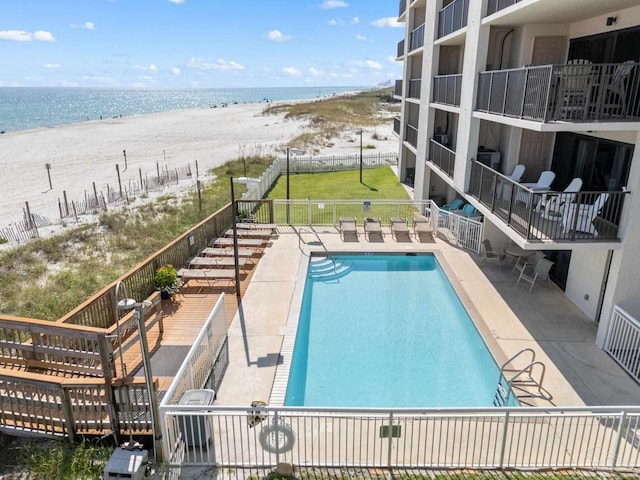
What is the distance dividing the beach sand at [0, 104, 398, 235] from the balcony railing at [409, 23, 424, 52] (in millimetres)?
16971

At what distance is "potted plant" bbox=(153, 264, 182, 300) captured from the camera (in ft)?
41.5

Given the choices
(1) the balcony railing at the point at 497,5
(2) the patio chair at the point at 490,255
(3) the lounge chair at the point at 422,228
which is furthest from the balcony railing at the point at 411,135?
(1) the balcony railing at the point at 497,5

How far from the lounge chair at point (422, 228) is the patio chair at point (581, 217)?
7.95 m

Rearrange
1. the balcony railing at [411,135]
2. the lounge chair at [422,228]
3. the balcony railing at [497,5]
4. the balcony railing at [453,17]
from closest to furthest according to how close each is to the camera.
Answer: the balcony railing at [497,5]
the balcony railing at [453,17]
the lounge chair at [422,228]
the balcony railing at [411,135]

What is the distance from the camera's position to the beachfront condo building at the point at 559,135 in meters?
10.1

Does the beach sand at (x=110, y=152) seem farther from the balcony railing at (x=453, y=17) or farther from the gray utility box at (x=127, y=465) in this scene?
the balcony railing at (x=453, y=17)

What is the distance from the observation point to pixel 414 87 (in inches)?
1035

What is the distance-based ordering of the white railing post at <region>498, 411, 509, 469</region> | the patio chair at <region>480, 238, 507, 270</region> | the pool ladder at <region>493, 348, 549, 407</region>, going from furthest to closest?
the patio chair at <region>480, 238, 507, 270</region>
the pool ladder at <region>493, 348, 549, 407</region>
the white railing post at <region>498, 411, 509, 469</region>

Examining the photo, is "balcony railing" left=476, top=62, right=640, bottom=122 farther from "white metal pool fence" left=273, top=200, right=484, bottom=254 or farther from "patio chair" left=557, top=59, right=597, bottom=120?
"white metal pool fence" left=273, top=200, right=484, bottom=254

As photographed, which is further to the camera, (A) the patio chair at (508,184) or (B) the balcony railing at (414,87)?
(B) the balcony railing at (414,87)

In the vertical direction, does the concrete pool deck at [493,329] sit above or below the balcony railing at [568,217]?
below

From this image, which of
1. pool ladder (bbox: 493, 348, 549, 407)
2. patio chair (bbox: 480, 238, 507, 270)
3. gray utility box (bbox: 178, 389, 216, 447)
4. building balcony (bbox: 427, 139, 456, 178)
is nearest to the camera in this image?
gray utility box (bbox: 178, 389, 216, 447)

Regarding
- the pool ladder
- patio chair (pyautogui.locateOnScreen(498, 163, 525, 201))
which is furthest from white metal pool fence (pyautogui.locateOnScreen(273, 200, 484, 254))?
the pool ladder

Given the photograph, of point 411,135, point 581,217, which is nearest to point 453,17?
point 411,135
